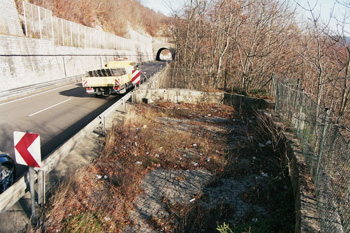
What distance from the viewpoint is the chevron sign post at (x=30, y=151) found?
419cm

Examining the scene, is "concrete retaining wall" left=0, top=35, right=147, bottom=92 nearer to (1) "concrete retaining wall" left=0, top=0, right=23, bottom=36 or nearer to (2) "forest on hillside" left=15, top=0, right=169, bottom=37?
(1) "concrete retaining wall" left=0, top=0, right=23, bottom=36

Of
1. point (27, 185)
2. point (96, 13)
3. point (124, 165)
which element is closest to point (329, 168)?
point (124, 165)

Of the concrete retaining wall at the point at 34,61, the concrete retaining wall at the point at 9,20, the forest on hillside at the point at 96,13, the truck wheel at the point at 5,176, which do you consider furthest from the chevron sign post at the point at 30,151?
the forest on hillside at the point at 96,13

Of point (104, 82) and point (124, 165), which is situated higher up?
point (104, 82)

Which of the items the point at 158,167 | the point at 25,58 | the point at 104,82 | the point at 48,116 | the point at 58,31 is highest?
the point at 58,31

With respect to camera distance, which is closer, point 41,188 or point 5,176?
point 41,188

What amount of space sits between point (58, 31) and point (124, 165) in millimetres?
25971

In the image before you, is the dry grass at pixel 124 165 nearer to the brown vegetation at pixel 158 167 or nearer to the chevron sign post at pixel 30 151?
the brown vegetation at pixel 158 167

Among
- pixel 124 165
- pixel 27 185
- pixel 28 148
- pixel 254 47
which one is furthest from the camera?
pixel 254 47

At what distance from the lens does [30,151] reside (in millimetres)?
4230

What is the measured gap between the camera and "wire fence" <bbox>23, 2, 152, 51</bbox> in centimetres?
2305

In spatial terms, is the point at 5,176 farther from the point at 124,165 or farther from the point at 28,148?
the point at 124,165

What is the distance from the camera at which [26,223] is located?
4.23 m

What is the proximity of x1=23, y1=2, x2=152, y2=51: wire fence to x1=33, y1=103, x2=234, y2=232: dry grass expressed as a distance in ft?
57.6
